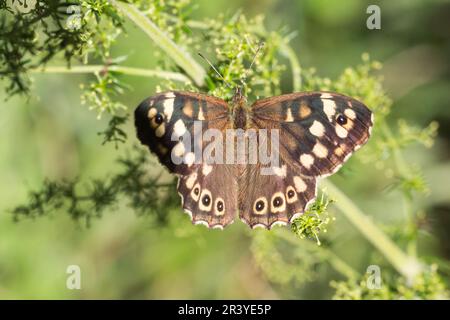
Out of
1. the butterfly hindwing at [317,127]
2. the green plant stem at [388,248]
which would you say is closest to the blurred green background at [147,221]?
the green plant stem at [388,248]

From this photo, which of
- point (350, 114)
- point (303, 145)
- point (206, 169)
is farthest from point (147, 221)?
point (350, 114)

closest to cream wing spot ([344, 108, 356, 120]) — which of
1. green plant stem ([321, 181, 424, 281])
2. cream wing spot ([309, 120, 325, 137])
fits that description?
Result: cream wing spot ([309, 120, 325, 137])

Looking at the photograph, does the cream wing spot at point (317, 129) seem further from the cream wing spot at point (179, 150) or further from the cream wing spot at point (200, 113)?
the cream wing spot at point (179, 150)

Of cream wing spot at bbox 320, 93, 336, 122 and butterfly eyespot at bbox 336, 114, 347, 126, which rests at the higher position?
cream wing spot at bbox 320, 93, 336, 122

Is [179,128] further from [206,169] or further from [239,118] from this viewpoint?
[239,118]

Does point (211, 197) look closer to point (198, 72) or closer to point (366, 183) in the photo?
point (198, 72)

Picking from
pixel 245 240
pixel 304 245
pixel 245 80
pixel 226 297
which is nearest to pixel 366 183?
pixel 245 240

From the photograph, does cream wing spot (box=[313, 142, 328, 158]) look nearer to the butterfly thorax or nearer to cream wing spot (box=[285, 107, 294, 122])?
cream wing spot (box=[285, 107, 294, 122])
